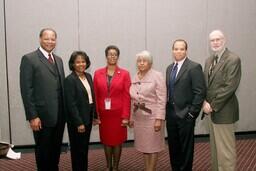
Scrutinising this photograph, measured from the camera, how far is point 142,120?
3.59 m

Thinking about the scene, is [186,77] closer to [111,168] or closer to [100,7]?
[111,168]

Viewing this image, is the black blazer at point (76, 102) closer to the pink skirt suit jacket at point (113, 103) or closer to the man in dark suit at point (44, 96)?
the man in dark suit at point (44, 96)

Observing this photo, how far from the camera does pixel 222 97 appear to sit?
3357mm

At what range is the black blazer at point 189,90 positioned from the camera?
342cm

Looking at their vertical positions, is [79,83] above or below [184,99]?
above

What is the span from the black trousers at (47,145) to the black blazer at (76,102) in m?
0.15

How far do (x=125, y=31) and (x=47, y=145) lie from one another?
280 centimetres

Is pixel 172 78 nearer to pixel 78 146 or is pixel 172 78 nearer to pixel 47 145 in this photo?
pixel 78 146

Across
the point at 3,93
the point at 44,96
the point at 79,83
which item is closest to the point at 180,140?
the point at 79,83

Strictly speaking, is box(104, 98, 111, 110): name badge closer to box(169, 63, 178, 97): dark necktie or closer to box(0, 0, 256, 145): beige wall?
box(169, 63, 178, 97): dark necktie

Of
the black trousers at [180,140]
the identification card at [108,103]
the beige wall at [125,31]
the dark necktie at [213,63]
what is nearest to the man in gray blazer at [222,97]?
the dark necktie at [213,63]

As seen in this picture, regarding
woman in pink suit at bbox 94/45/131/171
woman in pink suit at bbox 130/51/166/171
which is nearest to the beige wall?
woman in pink suit at bbox 94/45/131/171

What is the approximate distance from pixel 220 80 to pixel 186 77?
1.14 feet

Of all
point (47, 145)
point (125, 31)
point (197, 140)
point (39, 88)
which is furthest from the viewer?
point (197, 140)
